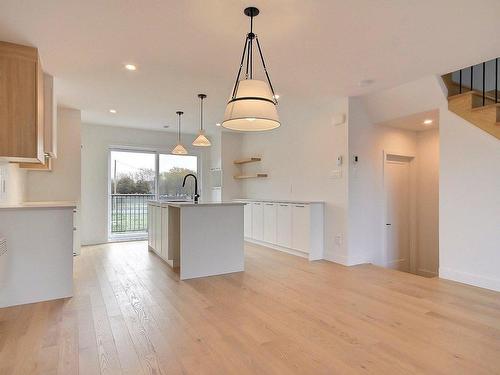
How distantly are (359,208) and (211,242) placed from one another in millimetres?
2379

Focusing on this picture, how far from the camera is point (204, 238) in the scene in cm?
407

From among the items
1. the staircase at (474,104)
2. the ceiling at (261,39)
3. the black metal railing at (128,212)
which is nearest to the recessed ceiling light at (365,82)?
the ceiling at (261,39)

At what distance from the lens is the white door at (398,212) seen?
525cm

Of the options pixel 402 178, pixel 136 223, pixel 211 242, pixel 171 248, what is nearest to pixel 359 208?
pixel 402 178

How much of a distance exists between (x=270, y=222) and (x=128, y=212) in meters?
3.59

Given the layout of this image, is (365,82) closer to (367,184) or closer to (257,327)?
(367,184)

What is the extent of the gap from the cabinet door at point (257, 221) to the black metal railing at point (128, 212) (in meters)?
2.57

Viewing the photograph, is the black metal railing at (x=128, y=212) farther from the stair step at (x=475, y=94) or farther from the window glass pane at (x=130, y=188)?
the stair step at (x=475, y=94)

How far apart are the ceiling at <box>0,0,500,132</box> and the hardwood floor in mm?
2574

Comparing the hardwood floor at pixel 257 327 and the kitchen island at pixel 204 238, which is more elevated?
the kitchen island at pixel 204 238

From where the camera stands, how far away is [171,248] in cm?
454

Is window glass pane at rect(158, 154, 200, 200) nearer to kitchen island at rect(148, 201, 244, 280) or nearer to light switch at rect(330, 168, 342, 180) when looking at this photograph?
kitchen island at rect(148, 201, 244, 280)

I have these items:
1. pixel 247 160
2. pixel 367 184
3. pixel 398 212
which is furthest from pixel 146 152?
pixel 398 212

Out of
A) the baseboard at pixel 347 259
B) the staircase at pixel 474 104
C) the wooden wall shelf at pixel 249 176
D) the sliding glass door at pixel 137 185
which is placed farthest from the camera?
the sliding glass door at pixel 137 185
